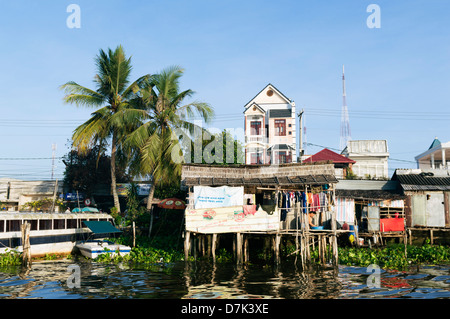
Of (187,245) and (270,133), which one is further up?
(270,133)

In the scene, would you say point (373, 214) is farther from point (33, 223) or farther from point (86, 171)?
point (86, 171)

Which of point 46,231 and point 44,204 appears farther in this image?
point 44,204

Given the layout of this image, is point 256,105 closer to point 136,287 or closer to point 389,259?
point 389,259

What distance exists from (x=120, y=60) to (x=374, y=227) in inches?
911

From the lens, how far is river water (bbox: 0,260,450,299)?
15.2m

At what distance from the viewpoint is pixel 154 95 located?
3073 cm

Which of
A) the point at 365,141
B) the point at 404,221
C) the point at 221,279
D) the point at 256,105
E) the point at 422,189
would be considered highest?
the point at 256,105

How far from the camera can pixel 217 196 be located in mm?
23469

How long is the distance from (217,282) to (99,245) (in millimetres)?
10714

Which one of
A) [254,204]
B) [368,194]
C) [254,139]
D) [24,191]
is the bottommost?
[254,204]

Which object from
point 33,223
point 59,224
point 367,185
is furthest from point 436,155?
point 33,223

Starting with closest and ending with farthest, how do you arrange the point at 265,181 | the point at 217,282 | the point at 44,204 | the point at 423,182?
the point at 217,282, the point at 265,181, the point at 423,182, the point at 44,204

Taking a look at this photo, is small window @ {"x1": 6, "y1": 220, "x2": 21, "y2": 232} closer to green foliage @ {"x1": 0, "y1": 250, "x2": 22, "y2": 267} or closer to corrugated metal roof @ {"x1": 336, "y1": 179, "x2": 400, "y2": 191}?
green foliage @ {"x1": 0, "y1": 250, "x2": 22, "y2": 267}
